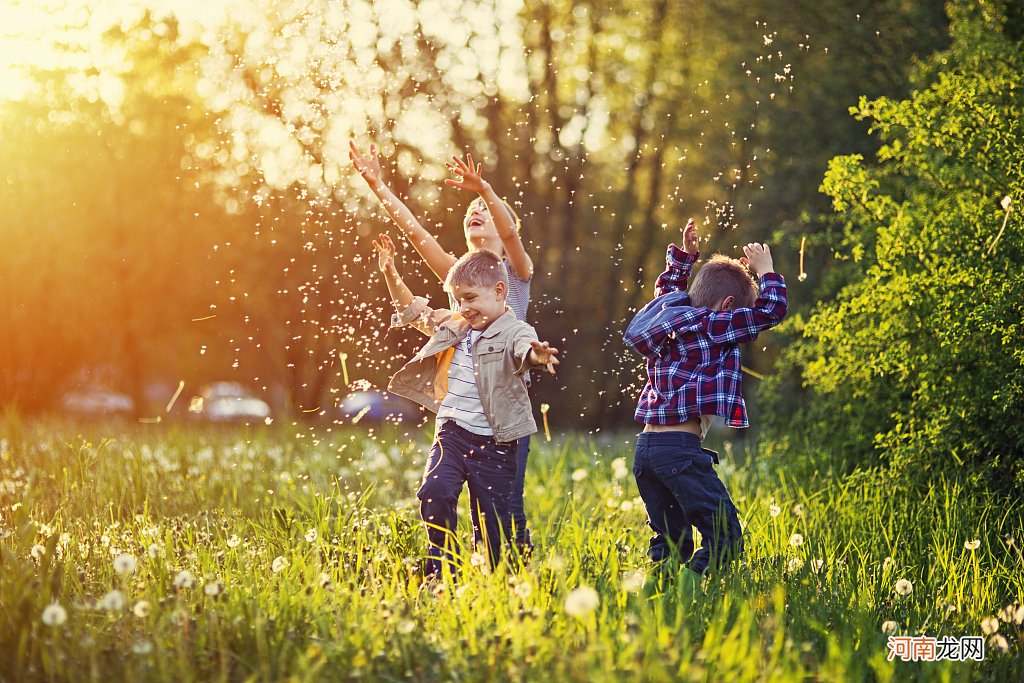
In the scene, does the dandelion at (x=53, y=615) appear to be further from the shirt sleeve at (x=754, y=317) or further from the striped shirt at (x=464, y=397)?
the shirt sleeve at (x=754, y=317)

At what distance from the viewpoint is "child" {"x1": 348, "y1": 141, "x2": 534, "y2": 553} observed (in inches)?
187

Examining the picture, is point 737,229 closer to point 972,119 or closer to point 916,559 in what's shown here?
point 972,119

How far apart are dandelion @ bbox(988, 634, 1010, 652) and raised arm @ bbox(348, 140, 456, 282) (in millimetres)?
2966

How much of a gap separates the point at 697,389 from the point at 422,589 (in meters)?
1.57

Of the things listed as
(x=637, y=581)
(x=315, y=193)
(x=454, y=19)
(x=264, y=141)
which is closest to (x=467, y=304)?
(x=637, y=581)

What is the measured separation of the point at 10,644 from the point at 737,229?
15.4 metres

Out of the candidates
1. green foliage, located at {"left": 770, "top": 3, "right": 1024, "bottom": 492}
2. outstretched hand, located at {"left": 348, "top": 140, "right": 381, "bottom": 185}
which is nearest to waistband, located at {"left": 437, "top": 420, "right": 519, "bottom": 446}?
outstretched hand, located at {"left": 348, "top": 140, "right": 381, "bottom": 185}

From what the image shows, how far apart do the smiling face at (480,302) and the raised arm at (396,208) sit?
1.93ft

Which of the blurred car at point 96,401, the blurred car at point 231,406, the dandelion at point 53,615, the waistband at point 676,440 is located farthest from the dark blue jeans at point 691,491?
the blurred car at point 96,401

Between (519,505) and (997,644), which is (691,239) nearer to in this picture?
(519,505)

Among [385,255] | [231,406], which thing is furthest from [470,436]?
[231,406]

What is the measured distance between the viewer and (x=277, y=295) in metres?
18.1

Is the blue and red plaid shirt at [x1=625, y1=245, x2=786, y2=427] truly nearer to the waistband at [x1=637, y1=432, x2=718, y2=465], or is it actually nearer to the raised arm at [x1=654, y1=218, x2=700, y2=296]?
the waistband at [x1=637, y1=432, x2=718, y2=465]

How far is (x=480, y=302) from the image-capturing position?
4.54m
